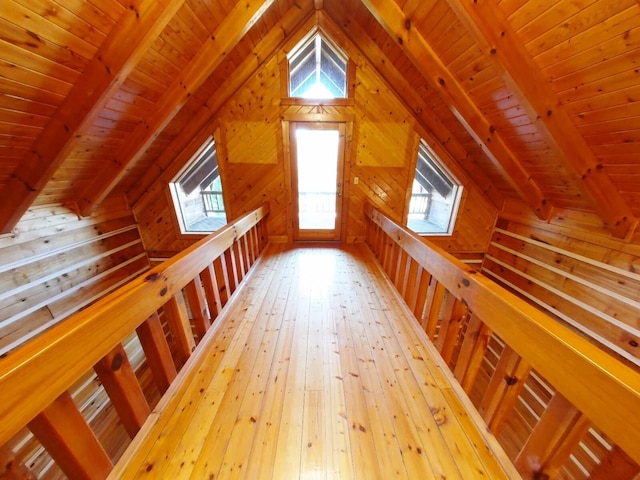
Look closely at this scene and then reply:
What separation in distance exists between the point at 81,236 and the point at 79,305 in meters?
0.84

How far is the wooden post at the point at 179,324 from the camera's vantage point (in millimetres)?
1379

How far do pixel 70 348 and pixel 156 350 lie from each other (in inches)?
20.6

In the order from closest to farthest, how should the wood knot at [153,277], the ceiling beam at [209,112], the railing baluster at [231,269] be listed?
the wood knot at [153,277], the railing baluster at [231,269], the ceiling beam at [209,112]

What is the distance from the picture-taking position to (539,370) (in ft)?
2.73

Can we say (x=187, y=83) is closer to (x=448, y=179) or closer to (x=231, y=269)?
(x=231, y=269)

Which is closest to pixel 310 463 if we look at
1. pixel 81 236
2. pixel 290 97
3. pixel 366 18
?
pixel 81 236

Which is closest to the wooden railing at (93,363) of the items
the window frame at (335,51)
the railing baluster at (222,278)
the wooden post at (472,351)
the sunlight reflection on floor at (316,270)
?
the railing baluster at (222,278)

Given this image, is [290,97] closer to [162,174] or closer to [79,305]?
[162,174]

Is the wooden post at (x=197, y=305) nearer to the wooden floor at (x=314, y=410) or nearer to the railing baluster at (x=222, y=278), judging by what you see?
the wooden floor at (x=314, y=410)

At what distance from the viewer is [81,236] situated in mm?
2873

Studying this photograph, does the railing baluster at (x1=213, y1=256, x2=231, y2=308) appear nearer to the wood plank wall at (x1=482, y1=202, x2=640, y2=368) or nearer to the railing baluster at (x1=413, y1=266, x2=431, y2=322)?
the railing baluster at (x1=413, y1=266, x2=431, y2=322)

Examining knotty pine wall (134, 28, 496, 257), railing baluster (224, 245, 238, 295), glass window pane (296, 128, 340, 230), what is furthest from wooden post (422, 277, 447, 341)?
glass window pane (296, 128, 340, 230)

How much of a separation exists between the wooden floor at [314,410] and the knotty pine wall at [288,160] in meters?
2.19

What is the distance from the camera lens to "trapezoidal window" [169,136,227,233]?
372cm
